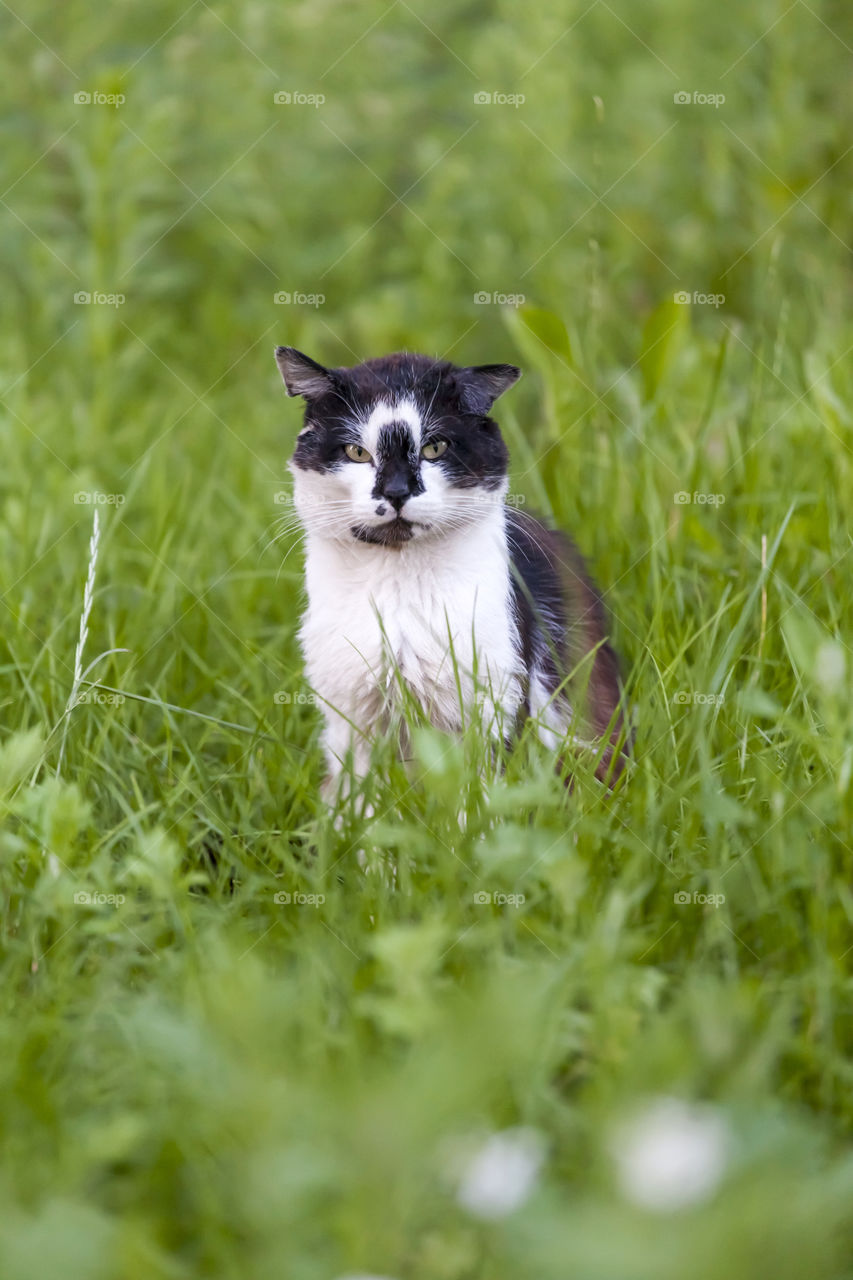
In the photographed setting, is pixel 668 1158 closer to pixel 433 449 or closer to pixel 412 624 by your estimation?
pixel 412 624

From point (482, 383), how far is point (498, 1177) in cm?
176

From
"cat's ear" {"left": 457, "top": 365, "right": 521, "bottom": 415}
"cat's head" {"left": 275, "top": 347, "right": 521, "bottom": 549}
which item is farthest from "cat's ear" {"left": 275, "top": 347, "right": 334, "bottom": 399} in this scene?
"cat's ear" {"left": 457, "top": 365, "right": 521, "bottom": 415}

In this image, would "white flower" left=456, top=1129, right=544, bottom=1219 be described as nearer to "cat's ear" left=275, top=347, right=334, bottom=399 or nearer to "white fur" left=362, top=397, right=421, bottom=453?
"white fur" left=362, top=397, right=421, bottom=453

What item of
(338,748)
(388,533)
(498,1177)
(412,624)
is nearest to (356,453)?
(388,533)

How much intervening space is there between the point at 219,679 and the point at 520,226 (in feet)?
9.56

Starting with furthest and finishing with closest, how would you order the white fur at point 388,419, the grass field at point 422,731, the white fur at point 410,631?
the white fur at point 388,419 → the white fur at point 410,631 → the grass field at point 422,731

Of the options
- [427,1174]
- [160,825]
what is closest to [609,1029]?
[427,1174]

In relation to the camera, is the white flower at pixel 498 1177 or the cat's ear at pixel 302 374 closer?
the white flower at pixel 498 1177

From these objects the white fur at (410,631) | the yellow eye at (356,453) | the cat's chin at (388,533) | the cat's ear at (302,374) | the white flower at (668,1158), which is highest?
the cat's ear at (302,374)

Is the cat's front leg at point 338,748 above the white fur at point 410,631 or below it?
below

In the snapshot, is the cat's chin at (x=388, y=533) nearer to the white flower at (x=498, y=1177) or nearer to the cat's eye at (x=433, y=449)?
the cat's eye at (x=433, y=449)

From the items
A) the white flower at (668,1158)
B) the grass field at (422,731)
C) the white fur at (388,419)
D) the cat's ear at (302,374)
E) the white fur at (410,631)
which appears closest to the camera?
the white flower at (668,1158)

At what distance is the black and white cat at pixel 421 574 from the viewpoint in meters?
2.46

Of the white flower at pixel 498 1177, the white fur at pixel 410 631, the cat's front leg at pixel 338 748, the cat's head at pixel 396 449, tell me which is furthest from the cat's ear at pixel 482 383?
the white flower at pixel 498 1177
